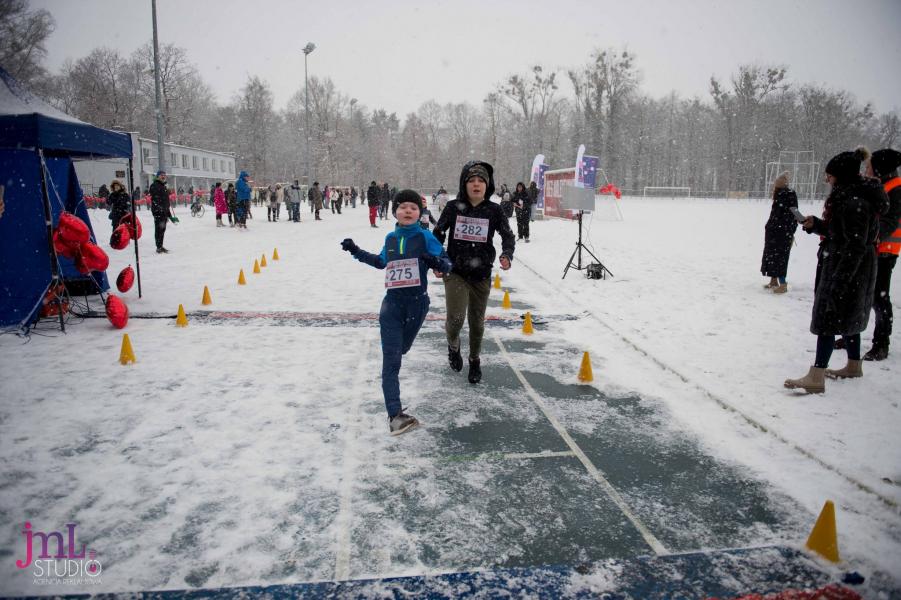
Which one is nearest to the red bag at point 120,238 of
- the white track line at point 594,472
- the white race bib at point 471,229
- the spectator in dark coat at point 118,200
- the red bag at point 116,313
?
the red bag at point 116,313

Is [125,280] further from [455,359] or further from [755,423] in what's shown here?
[755,423]

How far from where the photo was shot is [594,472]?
383 centimetres

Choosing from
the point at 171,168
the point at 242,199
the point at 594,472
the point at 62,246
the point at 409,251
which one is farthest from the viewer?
the point at 171,168

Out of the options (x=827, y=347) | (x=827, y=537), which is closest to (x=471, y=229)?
(x=827, y=347)

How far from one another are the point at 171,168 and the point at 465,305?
64933mm

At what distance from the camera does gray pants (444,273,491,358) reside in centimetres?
548

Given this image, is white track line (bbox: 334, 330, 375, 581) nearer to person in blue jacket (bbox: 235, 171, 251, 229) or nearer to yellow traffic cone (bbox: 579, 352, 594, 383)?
yellow traffic cone (bbox: 579, 352, 594, 383)

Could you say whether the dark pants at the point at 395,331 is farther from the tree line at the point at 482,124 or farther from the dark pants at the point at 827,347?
the tree line at the point at 482,124

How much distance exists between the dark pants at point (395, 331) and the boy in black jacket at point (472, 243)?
2.99ft

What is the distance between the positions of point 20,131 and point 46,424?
4364 mm

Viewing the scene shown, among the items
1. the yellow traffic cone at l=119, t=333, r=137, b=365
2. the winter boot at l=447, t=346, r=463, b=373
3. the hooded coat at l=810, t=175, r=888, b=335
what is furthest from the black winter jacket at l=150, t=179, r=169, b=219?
the hooded coat at l=810, t=175, r=888, b=335

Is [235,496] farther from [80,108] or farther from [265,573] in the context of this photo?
[80,108]

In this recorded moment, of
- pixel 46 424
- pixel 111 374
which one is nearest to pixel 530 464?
pixel 46 424

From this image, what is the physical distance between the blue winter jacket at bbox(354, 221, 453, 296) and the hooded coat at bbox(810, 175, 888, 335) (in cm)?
366
